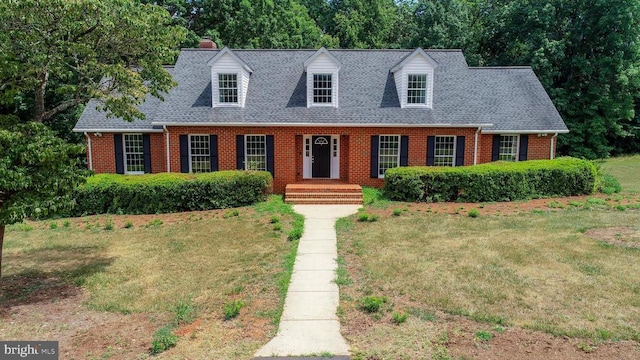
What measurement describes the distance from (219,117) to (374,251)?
10.4 metres

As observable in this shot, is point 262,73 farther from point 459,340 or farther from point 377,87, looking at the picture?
point 459,340

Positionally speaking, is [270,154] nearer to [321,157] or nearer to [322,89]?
[321,157]

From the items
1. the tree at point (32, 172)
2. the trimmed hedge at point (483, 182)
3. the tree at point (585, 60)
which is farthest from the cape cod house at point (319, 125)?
the tree at point (585, 60)

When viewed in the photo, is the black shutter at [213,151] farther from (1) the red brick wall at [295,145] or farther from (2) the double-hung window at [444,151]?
(2) the double-hung window at [444,151]

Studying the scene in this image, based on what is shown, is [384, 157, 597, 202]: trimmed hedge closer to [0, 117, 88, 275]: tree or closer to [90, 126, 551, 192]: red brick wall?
[90, 126, 551, 192]: red brick wall

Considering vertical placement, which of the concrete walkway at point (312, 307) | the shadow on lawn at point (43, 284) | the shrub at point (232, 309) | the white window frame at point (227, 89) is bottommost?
the shadow on lawn at point (43, 284)

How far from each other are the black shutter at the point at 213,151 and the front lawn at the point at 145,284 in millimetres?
4748

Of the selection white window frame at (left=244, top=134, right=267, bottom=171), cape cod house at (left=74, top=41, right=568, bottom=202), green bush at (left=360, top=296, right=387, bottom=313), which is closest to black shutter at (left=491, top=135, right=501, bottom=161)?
cape cod house at (left=74, top=41, right=568, bottom=202)

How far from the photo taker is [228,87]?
18609 mm

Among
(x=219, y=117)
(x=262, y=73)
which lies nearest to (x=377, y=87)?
(x=262, y=73)

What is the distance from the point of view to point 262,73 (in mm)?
20234

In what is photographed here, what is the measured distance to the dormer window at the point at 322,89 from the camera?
18703mm

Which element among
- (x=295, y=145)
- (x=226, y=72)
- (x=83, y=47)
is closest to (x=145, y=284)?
(x=83, y=47)

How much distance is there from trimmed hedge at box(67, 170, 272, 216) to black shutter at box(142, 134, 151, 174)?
3.77 meters
